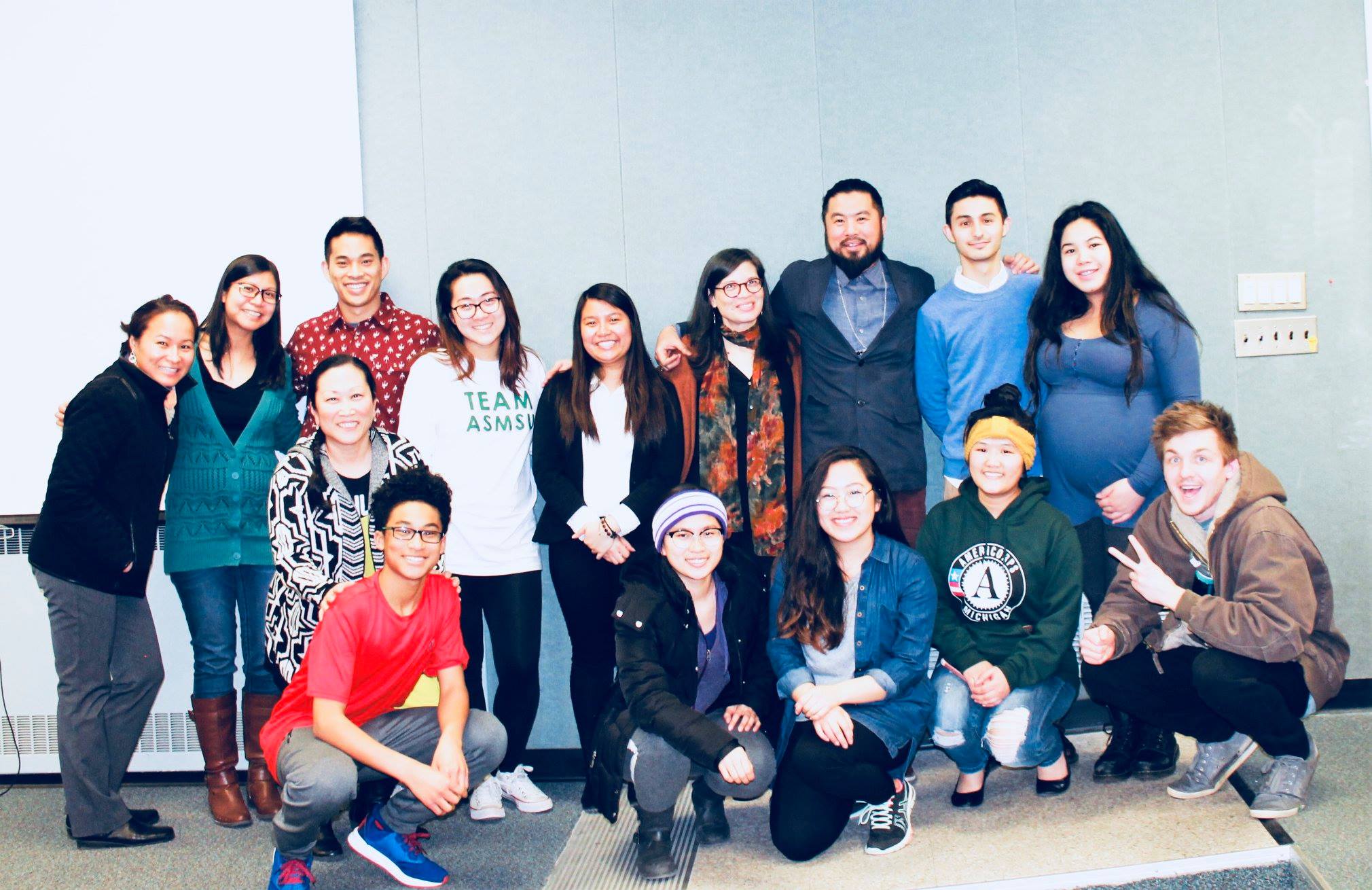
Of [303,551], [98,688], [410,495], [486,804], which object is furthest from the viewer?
[486,804]

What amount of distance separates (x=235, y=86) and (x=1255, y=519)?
127 inches

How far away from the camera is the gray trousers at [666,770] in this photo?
2.38 m

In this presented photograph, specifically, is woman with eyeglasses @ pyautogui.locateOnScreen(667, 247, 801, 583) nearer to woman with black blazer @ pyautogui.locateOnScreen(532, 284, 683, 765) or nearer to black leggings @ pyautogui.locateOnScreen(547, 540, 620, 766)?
woman with black blazer @ pyautogui.locateOnScreen(532, 284, 683, 765)

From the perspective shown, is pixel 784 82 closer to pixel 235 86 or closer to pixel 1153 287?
pixel 1153 287

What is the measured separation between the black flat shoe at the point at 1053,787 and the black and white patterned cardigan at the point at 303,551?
5.93 feet

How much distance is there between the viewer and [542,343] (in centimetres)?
333

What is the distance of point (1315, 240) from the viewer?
3281 mm

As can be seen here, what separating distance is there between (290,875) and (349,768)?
0.30 metres

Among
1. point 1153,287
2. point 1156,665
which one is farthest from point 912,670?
point 1153,287

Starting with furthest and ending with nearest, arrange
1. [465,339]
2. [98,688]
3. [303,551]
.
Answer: [465,339], [98,688], [303,551]

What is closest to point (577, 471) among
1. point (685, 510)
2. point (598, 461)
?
point (598, 461)

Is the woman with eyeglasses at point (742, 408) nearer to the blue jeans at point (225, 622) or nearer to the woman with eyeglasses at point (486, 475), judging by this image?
the woman with eyeglasses at point (486, 475)

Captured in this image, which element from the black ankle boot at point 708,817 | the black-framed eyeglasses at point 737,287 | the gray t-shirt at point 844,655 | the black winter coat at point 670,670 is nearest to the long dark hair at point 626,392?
the black-framed eyeglasses at point 737,287

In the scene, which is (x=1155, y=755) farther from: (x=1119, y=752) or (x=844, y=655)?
(x=844, y=655)
